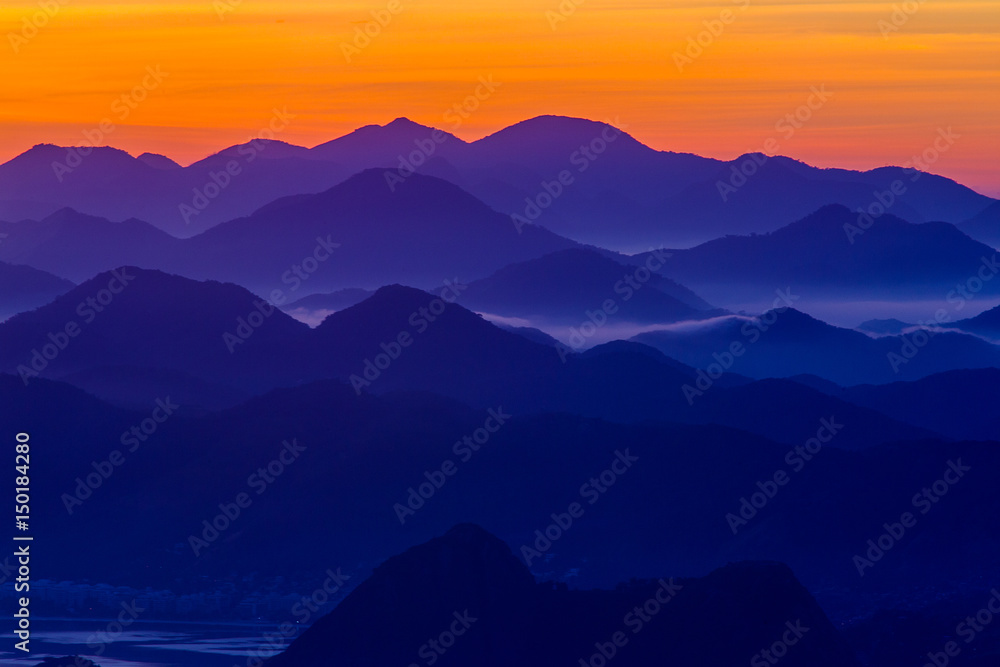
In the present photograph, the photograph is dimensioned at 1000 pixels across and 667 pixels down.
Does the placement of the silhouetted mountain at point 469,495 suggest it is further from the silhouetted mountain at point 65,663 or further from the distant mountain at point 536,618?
the silhouetted mountain at point 65,663

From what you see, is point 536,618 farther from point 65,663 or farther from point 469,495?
point 469,495

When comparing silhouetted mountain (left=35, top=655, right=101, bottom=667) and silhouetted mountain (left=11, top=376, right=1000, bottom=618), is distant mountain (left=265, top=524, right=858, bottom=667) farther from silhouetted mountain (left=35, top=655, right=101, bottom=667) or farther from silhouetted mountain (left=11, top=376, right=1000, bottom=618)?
silhouetted mountain (left=11, top=376, right=1000, bottom=618)

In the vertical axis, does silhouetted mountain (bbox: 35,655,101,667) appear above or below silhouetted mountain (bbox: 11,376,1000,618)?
above

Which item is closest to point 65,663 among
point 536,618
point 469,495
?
point 536,618

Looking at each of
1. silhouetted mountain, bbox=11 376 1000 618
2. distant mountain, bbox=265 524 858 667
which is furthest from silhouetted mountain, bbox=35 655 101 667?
silhouetted mountain, bbox=11 376 1000 618

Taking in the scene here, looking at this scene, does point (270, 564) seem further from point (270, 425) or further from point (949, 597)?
point (949, 597)

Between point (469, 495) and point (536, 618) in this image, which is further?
point (469, 495)

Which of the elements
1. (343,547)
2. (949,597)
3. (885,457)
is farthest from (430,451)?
(949,597)

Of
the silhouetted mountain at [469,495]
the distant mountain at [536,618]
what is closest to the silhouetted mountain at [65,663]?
the distant mountain at [536,618]

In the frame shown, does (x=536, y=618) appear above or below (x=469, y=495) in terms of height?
above

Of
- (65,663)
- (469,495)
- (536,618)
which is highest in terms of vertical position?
(65,663)
